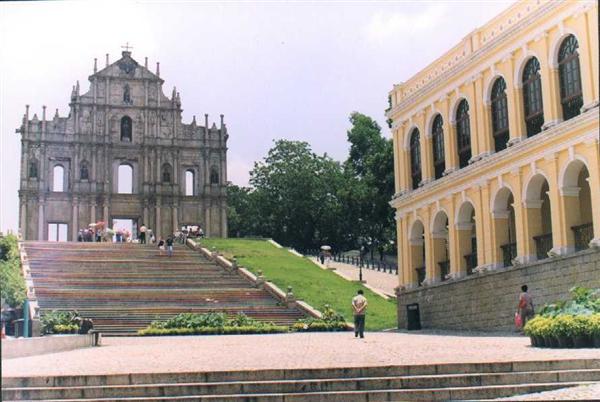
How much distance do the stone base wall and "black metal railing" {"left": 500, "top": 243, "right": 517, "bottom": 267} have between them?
1.82 feet

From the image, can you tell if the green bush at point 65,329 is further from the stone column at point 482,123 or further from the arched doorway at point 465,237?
the stone column at point 482,123

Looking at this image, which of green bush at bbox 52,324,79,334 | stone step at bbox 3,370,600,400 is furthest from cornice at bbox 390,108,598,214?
green bush at bbox 52,324,79,334

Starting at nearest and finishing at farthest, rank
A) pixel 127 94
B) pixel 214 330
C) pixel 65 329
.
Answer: pixel 65 329
pixel 214 330
pixel 127 94

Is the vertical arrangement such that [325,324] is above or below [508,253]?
below

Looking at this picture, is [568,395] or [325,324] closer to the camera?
[568,395]

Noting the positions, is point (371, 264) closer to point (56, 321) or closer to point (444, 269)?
point (444, 269)

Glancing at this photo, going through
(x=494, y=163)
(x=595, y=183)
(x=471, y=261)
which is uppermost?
(x=494, y=163)

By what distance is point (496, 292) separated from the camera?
1075 inches

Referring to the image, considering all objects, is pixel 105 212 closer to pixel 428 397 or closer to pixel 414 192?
pixel 414 192

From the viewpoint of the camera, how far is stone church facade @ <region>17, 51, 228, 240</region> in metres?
67.6

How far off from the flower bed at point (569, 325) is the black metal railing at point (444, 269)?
12.7m

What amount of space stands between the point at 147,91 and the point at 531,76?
4887cm

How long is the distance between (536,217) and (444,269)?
20.4 feet

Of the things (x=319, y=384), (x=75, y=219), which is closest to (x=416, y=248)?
(x=319, y=384)
